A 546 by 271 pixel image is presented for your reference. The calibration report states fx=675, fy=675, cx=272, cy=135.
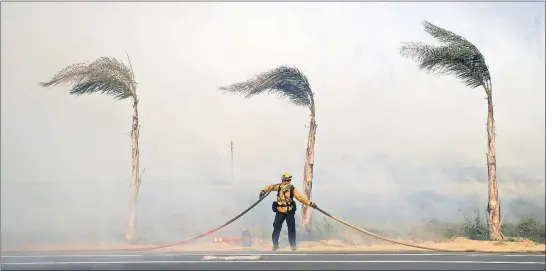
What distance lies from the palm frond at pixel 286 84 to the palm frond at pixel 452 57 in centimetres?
293

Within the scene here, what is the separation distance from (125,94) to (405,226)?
8346 mm

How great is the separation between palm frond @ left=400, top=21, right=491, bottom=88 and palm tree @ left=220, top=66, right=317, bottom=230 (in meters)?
2.96

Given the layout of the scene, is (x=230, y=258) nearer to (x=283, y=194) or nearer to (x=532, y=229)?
(x=283, y=194)

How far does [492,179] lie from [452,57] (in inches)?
131

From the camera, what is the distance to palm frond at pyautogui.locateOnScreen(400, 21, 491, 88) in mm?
17391

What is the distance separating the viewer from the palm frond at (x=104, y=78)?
18.0m

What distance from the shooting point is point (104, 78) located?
1797cm

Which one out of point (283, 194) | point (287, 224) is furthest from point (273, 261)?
point (283, 194)

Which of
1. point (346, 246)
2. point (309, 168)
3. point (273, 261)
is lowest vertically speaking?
point (273, 261)

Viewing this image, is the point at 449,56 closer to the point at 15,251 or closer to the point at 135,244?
the point at 135,244

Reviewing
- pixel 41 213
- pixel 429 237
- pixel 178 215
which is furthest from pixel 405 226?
pixel 41 213

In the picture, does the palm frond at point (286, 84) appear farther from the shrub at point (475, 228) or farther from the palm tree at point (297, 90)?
the shrub at point (475, 228)

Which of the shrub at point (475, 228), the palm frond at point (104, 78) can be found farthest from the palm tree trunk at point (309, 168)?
the palm frond at point (104, 78)

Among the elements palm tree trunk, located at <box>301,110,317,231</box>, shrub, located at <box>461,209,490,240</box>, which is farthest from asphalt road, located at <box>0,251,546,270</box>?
palm tree trunk, located at <box>301,110,317,231</box>
